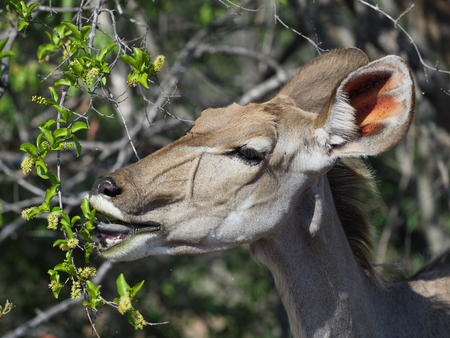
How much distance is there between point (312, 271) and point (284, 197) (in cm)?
48

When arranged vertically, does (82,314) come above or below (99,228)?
below

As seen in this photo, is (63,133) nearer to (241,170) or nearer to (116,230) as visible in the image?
(116,230)

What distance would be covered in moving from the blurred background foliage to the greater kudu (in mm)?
1566

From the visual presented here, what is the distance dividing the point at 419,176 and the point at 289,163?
580 cm

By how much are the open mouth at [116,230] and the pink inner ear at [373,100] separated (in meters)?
1.26

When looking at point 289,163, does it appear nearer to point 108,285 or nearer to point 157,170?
point 157,170

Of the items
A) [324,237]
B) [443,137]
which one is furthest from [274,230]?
[443,137]

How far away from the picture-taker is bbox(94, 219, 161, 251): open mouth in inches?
93.1

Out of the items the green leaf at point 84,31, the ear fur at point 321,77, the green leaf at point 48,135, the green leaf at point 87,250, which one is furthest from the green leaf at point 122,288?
the ear fur at point 321,77

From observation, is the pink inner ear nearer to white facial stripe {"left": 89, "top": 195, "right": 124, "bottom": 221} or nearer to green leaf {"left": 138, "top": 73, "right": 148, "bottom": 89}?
green leaf {"left": 138, "top": 73, "right": 148, "bottom": 89}

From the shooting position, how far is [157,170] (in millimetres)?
2408

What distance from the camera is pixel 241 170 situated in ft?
8.11

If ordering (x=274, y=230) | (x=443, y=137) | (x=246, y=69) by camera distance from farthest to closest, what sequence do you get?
(x=246, y=69), (x=443, y=137), (x=274, y=230)

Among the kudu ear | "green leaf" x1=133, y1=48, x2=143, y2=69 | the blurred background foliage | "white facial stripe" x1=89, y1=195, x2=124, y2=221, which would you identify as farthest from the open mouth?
the blurred background foliage
